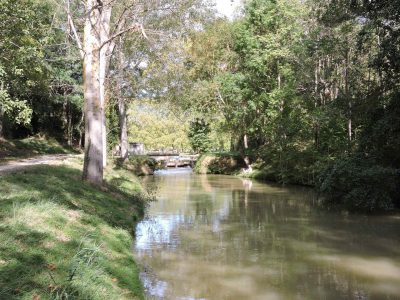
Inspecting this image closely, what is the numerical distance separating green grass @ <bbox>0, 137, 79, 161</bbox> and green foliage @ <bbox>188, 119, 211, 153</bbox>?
69.3 feet

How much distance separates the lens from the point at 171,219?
53.6 feet

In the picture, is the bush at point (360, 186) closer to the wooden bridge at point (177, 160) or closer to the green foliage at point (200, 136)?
the wooden bridge at point (177, 160)

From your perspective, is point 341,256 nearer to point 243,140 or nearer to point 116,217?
point 116,217

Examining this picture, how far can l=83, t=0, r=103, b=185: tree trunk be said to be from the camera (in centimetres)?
1428

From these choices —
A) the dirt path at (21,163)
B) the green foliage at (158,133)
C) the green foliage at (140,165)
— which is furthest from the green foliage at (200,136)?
the dirt path at (21,163)

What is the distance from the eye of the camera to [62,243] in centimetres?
723

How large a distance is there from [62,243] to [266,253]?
6084 millimetres

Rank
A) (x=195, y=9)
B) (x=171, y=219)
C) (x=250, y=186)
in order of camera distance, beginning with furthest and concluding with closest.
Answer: (x=250, y=186) → (x=195, y=9) → (x=171, y=219)

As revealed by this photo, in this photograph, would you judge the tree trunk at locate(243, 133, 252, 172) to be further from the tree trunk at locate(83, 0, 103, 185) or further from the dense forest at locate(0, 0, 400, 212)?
the tree trunk at locate(83, 0, 103, 185)

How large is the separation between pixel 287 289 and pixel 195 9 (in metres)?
17.5

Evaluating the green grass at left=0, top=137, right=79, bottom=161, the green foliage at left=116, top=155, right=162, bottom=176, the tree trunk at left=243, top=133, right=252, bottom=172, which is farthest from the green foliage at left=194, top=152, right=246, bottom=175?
the green grass at left=0, top=137, right=79, bottom=161

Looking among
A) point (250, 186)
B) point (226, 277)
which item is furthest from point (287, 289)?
point (250, 186)

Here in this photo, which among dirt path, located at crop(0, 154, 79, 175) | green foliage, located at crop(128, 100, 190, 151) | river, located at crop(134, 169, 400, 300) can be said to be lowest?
river, located at crop(134, 169, 400, 300)

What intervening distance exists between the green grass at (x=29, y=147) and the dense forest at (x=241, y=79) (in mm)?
1644
